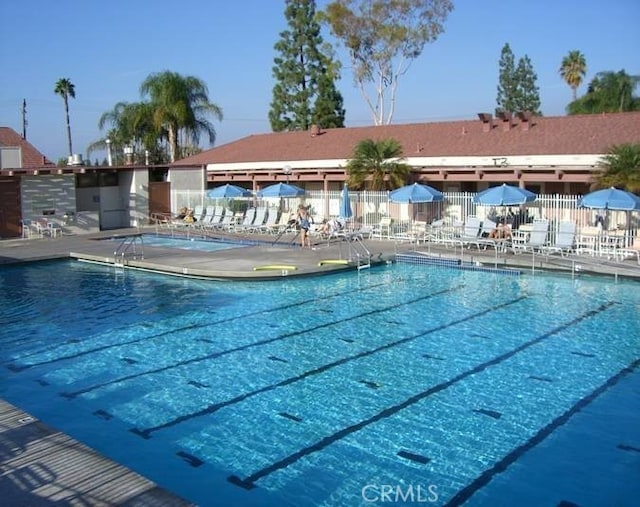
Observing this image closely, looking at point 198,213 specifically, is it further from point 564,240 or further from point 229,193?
point 564,240

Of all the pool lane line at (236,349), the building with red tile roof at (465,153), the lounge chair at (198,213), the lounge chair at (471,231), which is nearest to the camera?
the pool lane line at (236,349)

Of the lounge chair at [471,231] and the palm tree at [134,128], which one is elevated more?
the palm tree at [134,128]

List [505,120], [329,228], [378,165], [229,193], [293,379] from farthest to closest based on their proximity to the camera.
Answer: [505,120] → [229,193] → [378,165] → [329,228] → [293,379]

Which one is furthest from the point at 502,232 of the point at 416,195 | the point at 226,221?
the point at 226,221

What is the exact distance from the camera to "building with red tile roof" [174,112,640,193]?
23453 millimetres

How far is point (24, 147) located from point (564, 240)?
28304mm

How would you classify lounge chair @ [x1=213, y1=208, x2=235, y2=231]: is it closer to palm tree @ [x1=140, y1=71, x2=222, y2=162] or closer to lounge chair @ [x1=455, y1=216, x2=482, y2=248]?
lounge chair @ [x1=455, y1=216, x2=482, y2=248]

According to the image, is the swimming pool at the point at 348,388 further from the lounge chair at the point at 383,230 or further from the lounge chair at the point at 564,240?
the lounge chair at the point at 383,230

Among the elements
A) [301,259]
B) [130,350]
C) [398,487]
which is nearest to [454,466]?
[398,487]

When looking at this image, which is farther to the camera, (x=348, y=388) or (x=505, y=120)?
(x=505, y=120)

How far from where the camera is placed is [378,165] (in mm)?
26141

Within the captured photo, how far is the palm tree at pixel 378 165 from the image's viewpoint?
26.1 m

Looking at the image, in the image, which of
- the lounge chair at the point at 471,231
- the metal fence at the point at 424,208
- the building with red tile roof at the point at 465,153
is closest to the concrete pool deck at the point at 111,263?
the lounge chair at the point at 471,231

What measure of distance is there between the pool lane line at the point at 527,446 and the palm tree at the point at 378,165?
17.1 metres
